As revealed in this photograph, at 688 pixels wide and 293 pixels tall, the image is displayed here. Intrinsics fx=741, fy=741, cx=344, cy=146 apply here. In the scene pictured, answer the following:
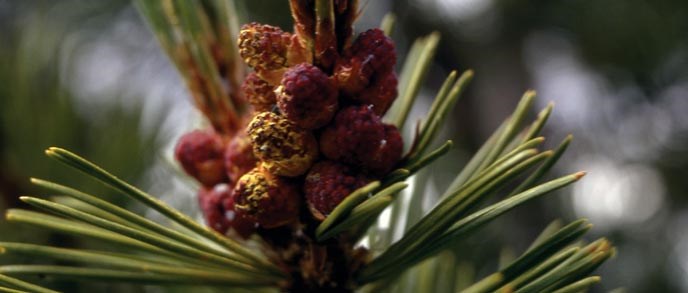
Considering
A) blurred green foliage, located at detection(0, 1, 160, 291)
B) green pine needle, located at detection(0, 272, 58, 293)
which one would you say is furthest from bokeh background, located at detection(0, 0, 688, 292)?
green pine needle, located at detection(0, 272, 58, 293)

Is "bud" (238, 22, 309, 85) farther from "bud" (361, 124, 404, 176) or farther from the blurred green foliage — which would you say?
the blurred green foliage

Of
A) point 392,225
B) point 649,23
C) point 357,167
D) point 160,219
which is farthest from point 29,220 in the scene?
point 649,23

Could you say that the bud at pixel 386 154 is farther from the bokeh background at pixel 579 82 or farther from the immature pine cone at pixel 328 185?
the bokeh background at pixel 579 82

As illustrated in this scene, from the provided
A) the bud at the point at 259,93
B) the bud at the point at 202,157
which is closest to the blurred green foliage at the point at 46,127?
the bud at the point at 202,157

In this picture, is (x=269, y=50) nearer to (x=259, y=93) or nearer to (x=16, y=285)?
(x=259, y=93)

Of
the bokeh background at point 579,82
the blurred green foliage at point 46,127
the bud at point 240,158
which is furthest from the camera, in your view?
the bokeh background at point 579,82
